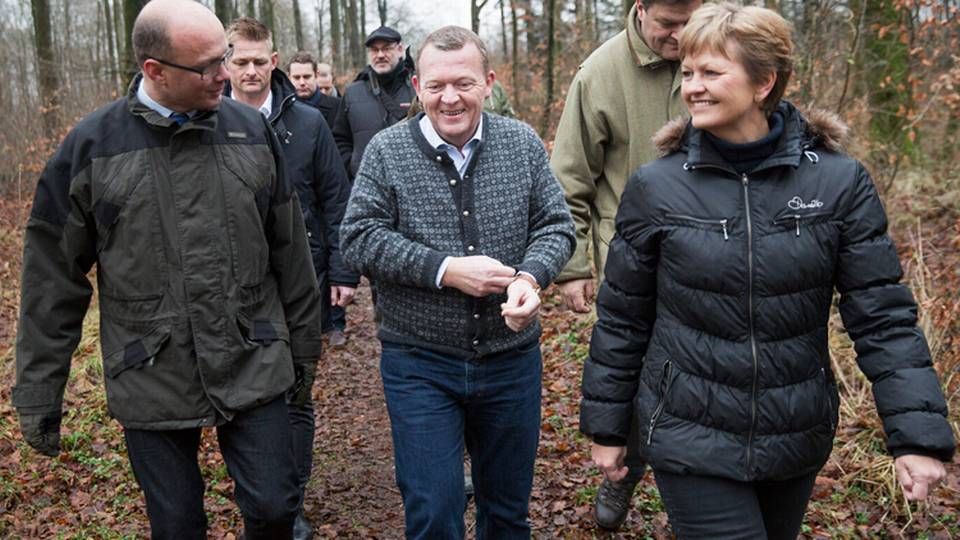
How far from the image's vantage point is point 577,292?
406 cm

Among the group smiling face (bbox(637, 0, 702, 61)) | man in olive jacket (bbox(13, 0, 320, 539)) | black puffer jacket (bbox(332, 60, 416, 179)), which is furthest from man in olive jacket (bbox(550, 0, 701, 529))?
black puffer jacket (bbox(332, 60, 416, 179))

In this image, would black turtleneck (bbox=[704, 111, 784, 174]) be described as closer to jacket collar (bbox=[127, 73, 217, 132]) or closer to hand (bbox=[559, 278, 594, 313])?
hand (bbox=[559, 278, 594, 313])

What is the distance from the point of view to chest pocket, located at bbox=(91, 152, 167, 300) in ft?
10.5

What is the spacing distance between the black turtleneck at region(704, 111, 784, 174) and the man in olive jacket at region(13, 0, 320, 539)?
1780 mm

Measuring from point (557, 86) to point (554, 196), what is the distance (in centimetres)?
1418

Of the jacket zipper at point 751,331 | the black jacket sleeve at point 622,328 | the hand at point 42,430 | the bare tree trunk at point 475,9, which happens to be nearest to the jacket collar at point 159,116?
the hand at point 42,430

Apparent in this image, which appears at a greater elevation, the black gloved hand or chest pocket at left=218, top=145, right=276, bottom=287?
chest pocket at left=218, top=145, right=276, bottom=287

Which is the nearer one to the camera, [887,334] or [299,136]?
[887,334]

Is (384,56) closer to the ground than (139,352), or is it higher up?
higher up

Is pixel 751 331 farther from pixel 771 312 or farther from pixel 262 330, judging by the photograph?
pixel 262 330

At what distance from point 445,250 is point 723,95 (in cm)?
112

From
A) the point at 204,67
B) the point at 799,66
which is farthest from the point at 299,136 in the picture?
the point at 799,66

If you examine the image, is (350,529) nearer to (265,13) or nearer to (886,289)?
(886,289)

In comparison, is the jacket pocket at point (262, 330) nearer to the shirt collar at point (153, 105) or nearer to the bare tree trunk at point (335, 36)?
the shirt collar at point (153, 105)
